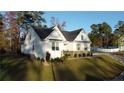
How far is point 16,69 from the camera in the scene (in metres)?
9.80

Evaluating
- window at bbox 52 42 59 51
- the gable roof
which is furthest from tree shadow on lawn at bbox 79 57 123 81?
window at bbox 52 42 59 51

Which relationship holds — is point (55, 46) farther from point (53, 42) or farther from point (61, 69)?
point (61, 69)

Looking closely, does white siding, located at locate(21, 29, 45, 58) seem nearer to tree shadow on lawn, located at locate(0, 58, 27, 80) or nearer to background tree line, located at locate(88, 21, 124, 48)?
tree shadow on lawn, located at locate(0, 58, 27, 80)

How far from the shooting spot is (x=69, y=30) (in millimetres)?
9820

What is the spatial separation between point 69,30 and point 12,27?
5.29ft

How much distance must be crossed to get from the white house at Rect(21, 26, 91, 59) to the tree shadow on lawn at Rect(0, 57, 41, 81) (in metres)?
0.29

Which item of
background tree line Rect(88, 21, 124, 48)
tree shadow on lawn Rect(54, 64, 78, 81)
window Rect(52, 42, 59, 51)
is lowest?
tree shadow on lawn Rect(54, 64, 78, 81)

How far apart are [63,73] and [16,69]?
52.1 inches

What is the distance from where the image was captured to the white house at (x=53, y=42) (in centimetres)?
980

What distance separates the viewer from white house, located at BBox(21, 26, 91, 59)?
980 cm

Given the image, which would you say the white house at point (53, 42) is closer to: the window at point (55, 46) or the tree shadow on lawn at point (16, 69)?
the window at point (55, 46)

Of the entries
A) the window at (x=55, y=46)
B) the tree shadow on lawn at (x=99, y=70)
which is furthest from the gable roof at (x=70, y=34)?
the tree shadow on lawn at (x=99, y=70)

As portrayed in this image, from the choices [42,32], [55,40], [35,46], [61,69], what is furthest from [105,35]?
[35,46]
